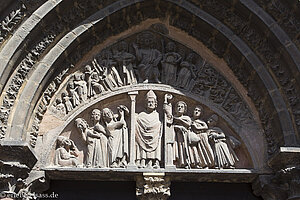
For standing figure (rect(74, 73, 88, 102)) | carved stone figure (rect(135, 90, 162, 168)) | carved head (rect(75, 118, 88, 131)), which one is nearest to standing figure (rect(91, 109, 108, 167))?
carved head (rect(75, 118, 88, 131))

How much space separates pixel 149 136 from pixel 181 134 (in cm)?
56

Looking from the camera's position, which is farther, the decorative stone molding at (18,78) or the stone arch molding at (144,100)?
the stone arch molding at (144,100)

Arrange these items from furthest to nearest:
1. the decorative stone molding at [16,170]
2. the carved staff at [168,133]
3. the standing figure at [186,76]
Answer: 1. the standing figure at [186,76]
2. the carved staff at [168,133]
3. the decorative stone molding at [16,170]

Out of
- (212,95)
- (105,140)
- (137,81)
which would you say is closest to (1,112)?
(105,140)

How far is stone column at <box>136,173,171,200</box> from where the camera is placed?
8.84 metres

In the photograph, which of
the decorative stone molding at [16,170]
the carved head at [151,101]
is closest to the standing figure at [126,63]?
the carved head at [151,101]

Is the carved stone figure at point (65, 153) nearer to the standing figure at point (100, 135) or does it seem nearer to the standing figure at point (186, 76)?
the standing figure at point (100, 135)

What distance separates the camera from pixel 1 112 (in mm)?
8492

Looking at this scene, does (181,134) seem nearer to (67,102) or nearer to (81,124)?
(81,124)

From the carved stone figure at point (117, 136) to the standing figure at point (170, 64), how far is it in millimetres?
910

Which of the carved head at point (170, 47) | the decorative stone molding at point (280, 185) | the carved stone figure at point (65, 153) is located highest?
the carved head at point (170, 47)

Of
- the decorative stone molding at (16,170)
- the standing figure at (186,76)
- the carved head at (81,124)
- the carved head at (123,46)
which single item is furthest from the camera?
the carved head at (123,46)

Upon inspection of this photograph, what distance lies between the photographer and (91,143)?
30.1ft

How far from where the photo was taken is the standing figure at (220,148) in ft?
30.0
